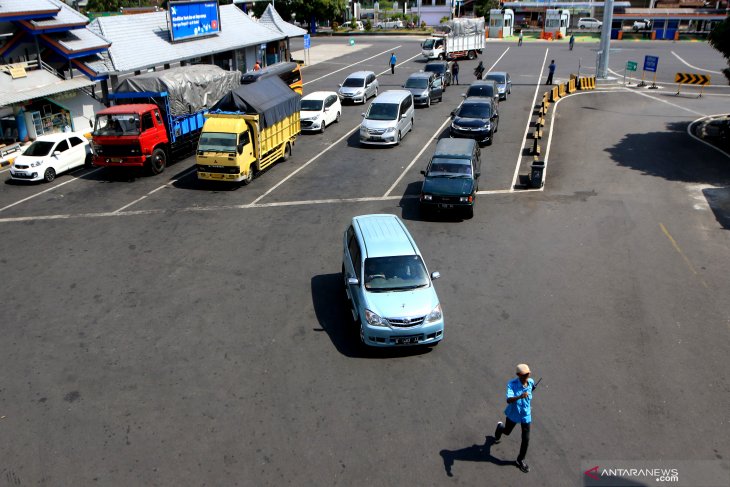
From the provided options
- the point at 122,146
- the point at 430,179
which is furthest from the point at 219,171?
the point at 430,179

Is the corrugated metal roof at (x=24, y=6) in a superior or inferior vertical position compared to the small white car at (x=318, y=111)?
superior

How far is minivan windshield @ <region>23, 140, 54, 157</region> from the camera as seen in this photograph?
23844mm

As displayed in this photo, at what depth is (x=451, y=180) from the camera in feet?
64.2

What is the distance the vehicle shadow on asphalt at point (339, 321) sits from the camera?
39.5 ft

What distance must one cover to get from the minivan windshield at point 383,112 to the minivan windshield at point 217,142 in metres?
8.53

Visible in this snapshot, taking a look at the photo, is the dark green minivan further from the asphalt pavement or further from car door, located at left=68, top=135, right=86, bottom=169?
car door, located at left=68, top=135, right=86, bottom=169

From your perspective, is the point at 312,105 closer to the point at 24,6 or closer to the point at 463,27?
the point at 24,6

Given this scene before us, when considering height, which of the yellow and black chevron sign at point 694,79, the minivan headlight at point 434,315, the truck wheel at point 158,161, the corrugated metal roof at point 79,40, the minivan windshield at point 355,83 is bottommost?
the minivan headlight at point 434,315

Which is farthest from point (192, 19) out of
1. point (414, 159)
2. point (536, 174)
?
point (536, 174)

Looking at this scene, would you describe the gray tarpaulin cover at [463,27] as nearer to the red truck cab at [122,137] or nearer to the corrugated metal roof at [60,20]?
the corrugated metal roof at [60,20]

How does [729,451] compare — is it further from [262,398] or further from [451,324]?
[262,398]

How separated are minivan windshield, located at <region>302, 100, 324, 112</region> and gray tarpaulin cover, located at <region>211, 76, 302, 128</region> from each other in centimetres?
410

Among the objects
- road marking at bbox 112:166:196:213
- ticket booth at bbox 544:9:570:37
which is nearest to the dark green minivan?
road marking at bbox 112:166:196:213

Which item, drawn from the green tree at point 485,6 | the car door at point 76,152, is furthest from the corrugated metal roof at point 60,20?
the green tree at point 485,6
